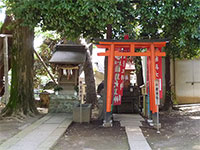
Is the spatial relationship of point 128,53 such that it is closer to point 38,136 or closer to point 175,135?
point 175,135

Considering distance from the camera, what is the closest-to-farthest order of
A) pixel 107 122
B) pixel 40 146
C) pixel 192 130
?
1. pixel 40 146
2. pixel 192 130
3. pixel 107 122

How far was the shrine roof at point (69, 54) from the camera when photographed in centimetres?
1038

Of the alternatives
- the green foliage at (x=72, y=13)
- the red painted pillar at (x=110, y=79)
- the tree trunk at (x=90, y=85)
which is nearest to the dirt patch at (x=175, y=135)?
the red painted pillar at (x=110, y=79)

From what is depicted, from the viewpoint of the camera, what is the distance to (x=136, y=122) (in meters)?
8.41

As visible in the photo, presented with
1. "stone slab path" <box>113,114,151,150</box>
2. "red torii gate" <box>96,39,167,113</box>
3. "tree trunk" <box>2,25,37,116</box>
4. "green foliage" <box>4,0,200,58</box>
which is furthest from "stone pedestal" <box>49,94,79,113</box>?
"green foliage" <box>4,0,200,58</box>

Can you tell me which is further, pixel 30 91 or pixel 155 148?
pixel 30 91

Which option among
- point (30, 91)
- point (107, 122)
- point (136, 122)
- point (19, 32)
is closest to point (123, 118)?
point (136, 122)

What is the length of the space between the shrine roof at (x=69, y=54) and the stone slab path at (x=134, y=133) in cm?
346

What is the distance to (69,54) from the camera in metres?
11.0

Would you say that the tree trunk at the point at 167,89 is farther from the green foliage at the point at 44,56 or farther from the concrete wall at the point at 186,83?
the green foliage at the point at 44,56

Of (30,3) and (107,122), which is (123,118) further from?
(30,3)

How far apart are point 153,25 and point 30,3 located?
13.8 feet

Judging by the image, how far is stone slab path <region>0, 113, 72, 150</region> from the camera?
5297 mm

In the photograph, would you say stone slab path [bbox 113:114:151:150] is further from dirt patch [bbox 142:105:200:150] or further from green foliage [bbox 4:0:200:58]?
green foliage [bbox 4:0:200:58]
